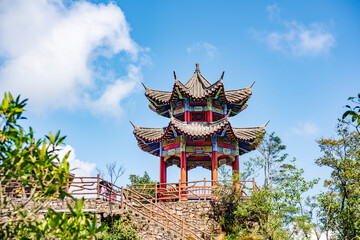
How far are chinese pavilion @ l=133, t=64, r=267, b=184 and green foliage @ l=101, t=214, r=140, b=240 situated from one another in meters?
4.43

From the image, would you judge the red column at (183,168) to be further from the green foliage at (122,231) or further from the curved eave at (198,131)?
the green foliage at (122,231)

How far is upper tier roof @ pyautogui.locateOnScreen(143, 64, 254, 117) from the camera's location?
19.7m

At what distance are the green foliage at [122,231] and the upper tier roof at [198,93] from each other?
23.1 ft

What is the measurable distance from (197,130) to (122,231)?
6.29 meters

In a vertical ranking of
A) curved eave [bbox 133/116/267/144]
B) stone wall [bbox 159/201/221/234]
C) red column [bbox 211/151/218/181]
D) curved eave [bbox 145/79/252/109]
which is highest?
curved eave [bbox 145/79/252/109]

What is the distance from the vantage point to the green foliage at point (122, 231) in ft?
47.0

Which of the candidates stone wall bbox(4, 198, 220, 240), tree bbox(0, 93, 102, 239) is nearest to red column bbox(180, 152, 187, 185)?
stone wall bbox(4, 198, 220, 240)

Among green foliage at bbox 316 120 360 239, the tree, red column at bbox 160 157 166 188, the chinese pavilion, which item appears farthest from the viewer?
red column at bbox 160 157 166 188

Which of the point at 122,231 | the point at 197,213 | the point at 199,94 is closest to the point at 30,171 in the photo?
the point at 122,231

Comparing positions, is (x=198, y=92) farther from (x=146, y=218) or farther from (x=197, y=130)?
(x=146, y=218)

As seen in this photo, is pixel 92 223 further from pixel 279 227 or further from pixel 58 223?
pixel 279 227

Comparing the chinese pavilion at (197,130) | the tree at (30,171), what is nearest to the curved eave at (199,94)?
the chinese pavilion at (197,130)

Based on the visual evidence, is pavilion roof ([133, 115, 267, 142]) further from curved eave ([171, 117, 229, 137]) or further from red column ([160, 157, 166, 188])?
red column ([160, 157, 166, 188])

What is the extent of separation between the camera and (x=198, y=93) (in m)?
20.1
